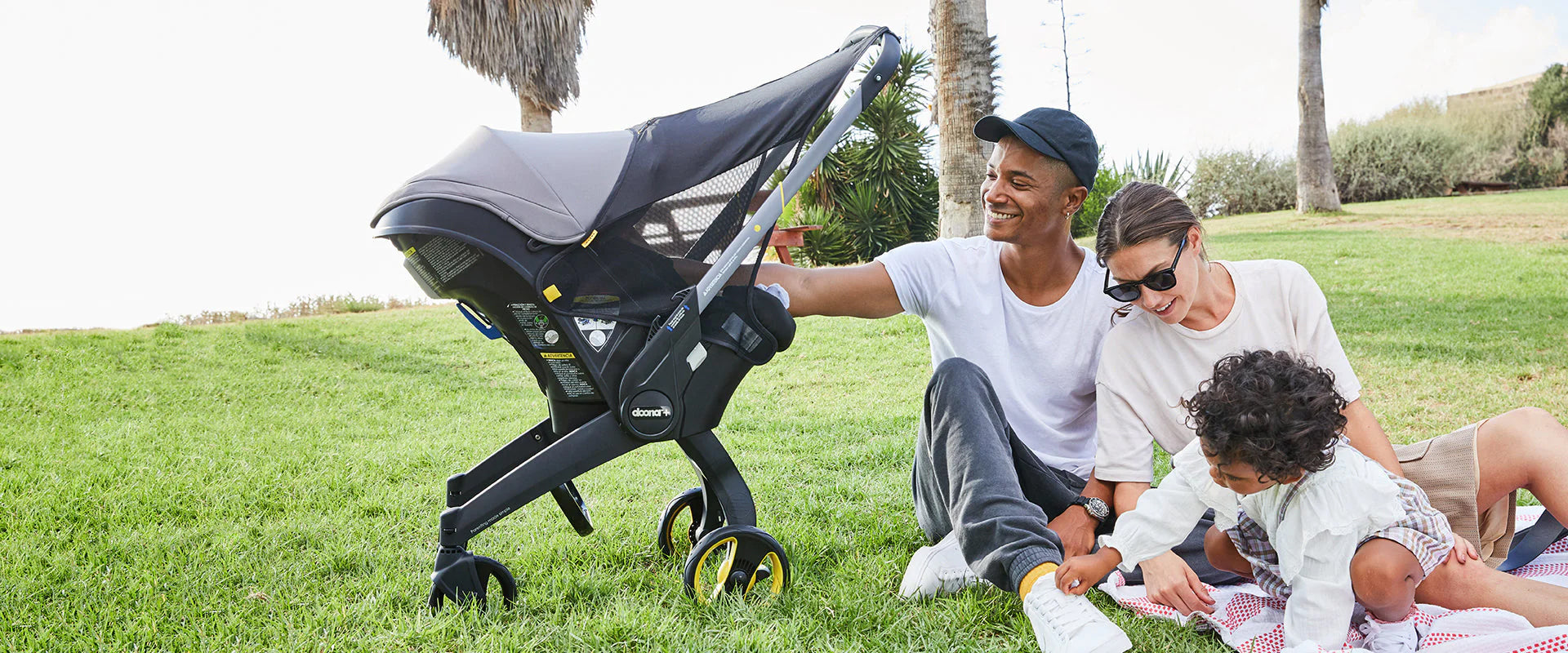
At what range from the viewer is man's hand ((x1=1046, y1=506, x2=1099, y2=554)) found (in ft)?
7.30

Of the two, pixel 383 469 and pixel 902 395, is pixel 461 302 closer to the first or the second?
pixel 383 469

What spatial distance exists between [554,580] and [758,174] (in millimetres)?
1208

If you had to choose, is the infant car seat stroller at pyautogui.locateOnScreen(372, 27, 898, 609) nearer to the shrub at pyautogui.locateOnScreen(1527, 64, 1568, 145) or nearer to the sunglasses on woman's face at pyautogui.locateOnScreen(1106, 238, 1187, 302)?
the sunglasses on woman's face at pyautogui.locateOnScreen(1106, 238, 1187, 302)

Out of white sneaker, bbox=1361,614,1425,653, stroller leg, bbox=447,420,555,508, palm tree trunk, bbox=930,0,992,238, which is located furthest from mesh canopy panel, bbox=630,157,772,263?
palm tree trunk, bbox=930,0,992,238

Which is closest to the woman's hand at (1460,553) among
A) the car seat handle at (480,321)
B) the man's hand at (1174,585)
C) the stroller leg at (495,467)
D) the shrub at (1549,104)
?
the man's hand at (1174,585)

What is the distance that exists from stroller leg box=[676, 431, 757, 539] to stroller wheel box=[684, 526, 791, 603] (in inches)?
2.0

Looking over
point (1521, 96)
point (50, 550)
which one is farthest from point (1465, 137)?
point (50, 550)

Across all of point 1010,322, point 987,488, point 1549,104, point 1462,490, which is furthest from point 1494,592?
point 1549,104

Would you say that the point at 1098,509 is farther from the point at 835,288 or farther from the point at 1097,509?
the point at 835,288

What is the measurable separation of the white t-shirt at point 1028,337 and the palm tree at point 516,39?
9.83 meters

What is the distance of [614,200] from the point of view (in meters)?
2.12

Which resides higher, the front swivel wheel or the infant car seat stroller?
the infant car seat stroller

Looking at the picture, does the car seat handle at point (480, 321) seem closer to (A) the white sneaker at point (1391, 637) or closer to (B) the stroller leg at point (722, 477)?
(B) the stroller leg at point (722, 477)

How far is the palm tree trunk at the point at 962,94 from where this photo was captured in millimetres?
6402
